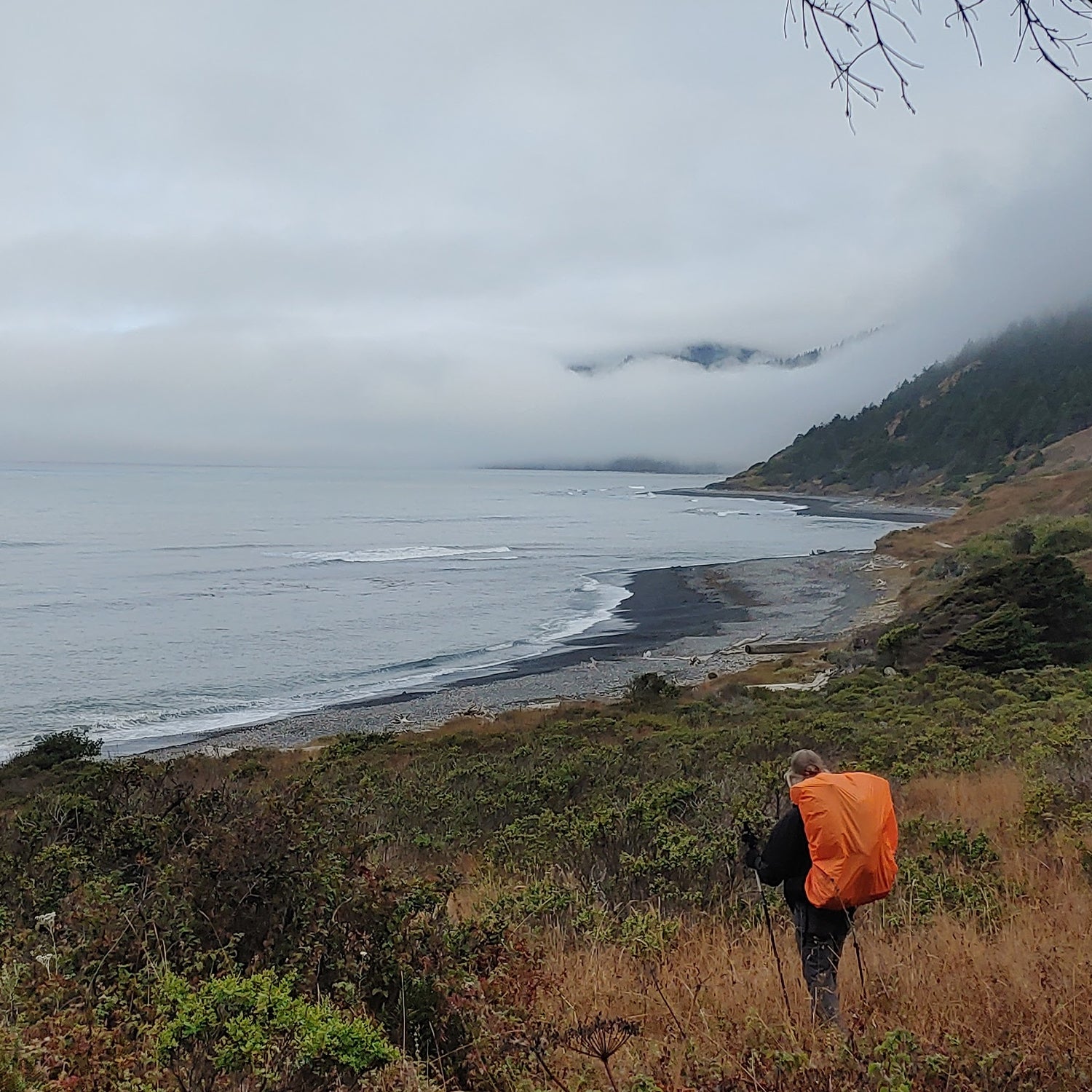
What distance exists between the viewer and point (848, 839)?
3445 mm

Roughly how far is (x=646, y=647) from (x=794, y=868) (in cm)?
2904

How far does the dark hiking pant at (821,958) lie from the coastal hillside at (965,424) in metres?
109

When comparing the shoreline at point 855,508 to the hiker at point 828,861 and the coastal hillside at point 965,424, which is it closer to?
the coastal hillside at point 965,424

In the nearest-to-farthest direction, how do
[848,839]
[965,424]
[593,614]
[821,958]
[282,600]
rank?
[848,839] < [821,958] < [593,614] < [282,600] < [965,424]

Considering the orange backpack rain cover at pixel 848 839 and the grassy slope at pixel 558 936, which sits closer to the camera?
the grassy slope at pixel 558 936

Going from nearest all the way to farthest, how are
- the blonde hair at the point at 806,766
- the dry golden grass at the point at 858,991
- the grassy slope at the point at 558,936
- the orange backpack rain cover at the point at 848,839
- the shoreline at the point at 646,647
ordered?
the grassy slope at the point at 558,936 < the dry golden grass at the point at 858,991 < the orange backpack rain cover at the point at 848,839 < the blonde hair at the point at 806,766 < the shoreline at the point at 646,647

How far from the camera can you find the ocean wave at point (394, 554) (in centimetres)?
6094

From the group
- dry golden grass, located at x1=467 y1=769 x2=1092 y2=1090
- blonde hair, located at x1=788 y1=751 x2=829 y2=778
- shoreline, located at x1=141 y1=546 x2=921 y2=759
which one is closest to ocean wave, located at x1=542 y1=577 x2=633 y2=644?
shoreline, located at x1=141 y1=546 x2=921 y2=759

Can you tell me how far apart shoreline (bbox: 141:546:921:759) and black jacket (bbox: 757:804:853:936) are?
60.0 ft

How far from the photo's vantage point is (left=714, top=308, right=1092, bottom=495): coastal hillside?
12862cm

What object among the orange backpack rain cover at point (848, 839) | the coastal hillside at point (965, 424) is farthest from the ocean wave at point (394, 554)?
the coastal hillside at point (965, 424)

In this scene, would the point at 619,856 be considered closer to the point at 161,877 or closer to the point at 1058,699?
the point at 161,877

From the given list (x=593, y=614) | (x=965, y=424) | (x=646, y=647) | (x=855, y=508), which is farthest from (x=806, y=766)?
(x=965, y=424)

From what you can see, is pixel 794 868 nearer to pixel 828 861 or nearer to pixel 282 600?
pixel 828 861
